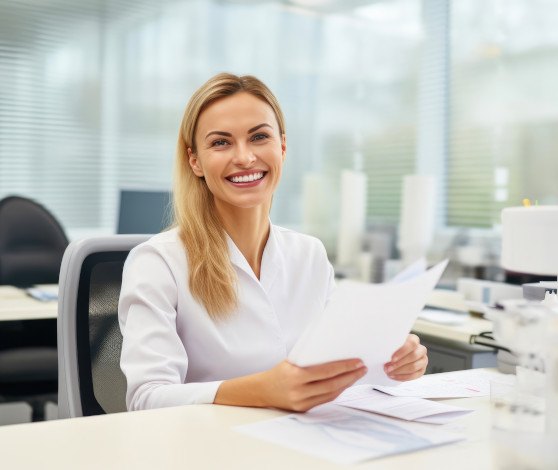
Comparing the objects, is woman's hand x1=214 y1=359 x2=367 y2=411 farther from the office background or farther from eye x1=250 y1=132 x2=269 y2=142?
the office background

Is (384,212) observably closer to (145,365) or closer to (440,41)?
(440,41)

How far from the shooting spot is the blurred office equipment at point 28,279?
301 centimetres

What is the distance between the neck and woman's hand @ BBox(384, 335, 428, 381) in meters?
0.45

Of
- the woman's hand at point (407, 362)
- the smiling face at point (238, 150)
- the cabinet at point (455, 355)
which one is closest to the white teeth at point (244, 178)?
the smiling face at point (238, 150)

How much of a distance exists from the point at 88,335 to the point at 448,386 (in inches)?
32.2

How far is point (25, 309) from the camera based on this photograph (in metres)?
2.77

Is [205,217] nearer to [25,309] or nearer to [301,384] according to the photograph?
[301,384]

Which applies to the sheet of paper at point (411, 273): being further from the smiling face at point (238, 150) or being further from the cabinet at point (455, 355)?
the cabinet at point (455, 355)

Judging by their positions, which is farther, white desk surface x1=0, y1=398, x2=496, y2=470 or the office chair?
the office chair

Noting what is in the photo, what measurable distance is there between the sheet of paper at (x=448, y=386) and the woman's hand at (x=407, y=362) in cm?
4

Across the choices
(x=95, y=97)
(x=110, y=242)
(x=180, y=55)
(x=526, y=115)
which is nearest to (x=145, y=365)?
(x=110, y=242)

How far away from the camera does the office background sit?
12.4 ft

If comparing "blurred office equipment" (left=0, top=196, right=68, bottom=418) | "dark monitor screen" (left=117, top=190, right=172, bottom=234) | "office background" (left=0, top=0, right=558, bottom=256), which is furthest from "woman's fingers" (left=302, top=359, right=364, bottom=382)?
"office background" (left=0, top=0, right=558, bottom=256)

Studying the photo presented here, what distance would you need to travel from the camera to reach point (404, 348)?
140 centimetres
